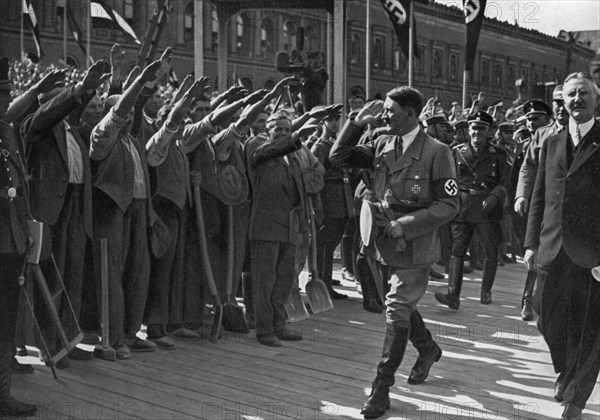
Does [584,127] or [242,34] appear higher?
[242,34]

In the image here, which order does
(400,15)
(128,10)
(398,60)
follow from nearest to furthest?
(400,15) < (128,10) < (398,60)

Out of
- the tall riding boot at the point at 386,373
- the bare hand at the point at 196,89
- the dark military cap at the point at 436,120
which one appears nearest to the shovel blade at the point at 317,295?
the dark military cap at the point at 436,120

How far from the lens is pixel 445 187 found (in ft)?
17.9

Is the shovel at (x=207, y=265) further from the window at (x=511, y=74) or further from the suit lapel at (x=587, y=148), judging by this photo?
the window at (x=511, y=74)

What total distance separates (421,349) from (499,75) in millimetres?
23191

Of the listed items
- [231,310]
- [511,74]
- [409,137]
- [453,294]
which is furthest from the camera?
[511,74]

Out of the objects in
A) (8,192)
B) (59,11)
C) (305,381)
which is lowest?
(305,381)

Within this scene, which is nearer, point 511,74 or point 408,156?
point 408,156

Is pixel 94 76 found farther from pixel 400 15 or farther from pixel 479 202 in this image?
pixel 400 15

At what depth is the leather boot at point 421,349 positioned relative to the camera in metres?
6.02

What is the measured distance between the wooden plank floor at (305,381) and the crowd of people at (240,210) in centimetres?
22

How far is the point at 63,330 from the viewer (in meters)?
6.14

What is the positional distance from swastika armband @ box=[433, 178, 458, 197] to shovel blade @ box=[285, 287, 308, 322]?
3.06m

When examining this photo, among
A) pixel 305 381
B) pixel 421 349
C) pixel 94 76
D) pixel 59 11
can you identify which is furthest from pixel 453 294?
pixel 59 11
